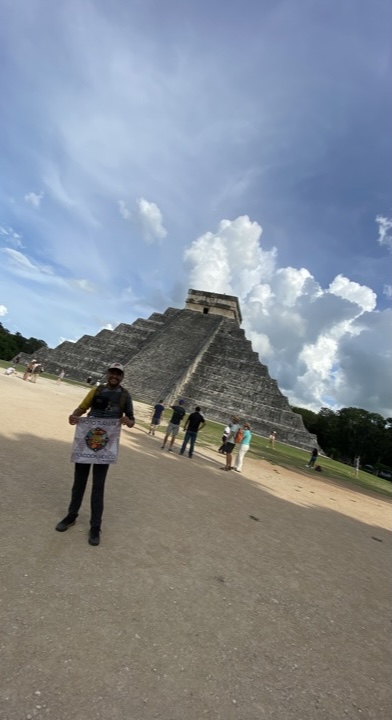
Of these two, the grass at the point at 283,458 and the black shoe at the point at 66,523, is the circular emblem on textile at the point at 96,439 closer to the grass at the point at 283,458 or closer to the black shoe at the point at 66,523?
the black shoe at the point at 66,523

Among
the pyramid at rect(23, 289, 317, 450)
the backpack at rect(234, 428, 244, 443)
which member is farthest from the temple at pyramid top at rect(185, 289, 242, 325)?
the backpack at rect(234, 428, 244, 443)

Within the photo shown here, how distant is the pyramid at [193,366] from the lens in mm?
28156

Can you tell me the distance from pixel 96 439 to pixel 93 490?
49 centimetres

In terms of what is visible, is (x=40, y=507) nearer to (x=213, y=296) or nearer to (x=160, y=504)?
(x=160, y=504)

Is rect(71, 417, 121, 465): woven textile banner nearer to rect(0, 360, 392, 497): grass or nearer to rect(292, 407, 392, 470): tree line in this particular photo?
rect(0, 360, 392, 497): grass

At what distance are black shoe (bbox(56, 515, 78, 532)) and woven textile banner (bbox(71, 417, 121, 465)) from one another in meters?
0.61

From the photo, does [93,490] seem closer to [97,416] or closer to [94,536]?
[94,536]

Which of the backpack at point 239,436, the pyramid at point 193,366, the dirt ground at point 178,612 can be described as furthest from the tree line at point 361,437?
the dirt ground at point 178,612

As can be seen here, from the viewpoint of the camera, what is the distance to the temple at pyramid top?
42406 mm

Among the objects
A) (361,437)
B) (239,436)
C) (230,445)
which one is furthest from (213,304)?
(230,445)

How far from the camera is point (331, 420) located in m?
62.3

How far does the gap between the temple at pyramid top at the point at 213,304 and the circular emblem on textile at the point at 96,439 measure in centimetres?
3911

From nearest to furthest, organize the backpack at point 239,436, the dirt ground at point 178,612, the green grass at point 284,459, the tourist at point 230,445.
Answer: the dirt ground at point 178,612 < the tourist at point 230,445 < the backpack at point 239,436 < the green grass at point 284,459

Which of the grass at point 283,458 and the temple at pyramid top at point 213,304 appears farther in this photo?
the temple at pyramid top at point 213,304
